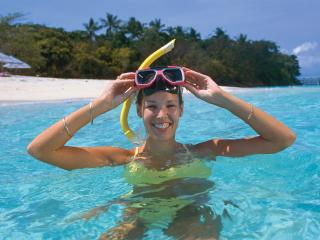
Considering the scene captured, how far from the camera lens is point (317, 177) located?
13.9ft

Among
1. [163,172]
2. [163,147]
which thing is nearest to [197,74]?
[163,147]

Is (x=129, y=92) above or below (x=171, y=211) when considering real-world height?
above

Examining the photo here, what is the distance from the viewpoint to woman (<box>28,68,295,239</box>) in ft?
8.75

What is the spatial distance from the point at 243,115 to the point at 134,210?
96 centimetres

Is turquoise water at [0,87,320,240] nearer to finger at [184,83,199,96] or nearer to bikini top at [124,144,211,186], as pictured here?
bikini top at [124,144,211,186]

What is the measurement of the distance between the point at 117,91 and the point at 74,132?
393 mm

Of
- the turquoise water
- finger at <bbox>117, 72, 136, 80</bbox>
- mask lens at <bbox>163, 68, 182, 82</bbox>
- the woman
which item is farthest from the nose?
the turquoise water

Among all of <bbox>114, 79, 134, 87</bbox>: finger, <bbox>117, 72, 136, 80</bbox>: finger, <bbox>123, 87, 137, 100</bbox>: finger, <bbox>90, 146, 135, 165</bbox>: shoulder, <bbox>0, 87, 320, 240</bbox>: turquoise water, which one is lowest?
<bbox>0, 87, 320, 240</bbox>: turquoise water

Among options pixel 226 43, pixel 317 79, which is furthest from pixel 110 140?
pixel 317 79

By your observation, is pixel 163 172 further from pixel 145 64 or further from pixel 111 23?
pixel 111 23

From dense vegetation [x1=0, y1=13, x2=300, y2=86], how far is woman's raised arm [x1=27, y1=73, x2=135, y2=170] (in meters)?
33.9

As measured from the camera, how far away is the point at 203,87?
2.85 meters

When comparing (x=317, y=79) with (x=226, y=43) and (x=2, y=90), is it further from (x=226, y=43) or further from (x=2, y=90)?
(x=2, y=90)

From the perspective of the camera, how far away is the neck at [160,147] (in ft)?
9.89
